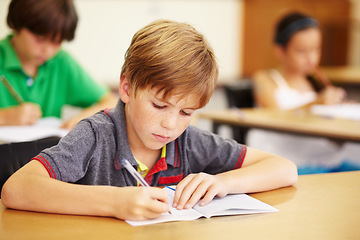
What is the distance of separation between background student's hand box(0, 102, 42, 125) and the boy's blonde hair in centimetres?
92

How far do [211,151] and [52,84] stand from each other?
1205 mm

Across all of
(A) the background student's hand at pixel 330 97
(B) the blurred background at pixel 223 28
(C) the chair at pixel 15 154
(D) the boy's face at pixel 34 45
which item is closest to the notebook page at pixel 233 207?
(C) the chair at pixel 15 154

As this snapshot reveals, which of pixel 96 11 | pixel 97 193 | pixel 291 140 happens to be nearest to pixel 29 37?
pixel 97 193

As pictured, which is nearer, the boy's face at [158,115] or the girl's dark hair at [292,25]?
the boy's face at [158,115]

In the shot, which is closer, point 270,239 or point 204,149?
point 270,239

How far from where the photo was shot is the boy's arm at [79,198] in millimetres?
830

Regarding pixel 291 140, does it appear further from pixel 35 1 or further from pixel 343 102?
pixel 35 1

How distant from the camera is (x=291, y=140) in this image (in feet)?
8.30

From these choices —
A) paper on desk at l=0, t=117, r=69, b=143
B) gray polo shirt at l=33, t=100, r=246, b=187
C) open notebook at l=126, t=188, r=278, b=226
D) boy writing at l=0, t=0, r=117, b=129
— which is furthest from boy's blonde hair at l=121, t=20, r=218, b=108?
boy writing at l=0, t=0, r=117, b=129

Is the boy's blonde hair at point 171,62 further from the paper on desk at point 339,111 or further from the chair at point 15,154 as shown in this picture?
the paper on desk at point 339,111

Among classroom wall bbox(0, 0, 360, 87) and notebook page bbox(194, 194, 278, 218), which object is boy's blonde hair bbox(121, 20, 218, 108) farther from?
classroom wall bbox(0, 0, 360, 87)

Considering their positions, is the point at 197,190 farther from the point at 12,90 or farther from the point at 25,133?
the point at 12,90

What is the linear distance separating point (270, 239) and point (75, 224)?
1.12 feet

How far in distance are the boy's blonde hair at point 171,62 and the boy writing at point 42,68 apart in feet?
2.76
